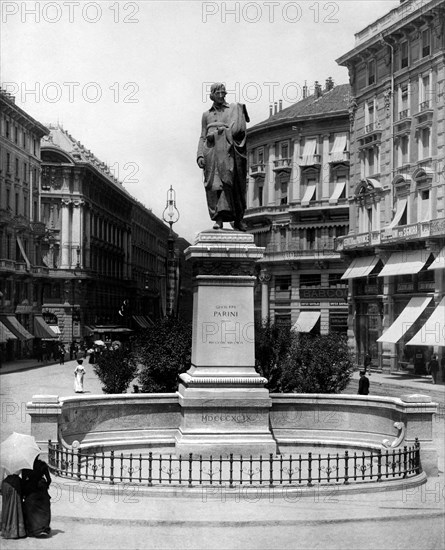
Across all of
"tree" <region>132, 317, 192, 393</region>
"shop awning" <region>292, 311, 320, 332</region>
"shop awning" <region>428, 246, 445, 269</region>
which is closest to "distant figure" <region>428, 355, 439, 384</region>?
"shop awning" <region>428, 246, 445, 269</region>

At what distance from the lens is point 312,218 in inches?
2721

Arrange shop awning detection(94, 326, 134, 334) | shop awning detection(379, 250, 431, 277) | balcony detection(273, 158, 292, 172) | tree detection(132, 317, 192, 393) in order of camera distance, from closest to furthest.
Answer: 1. tree detection(132, 317, 192, 393)
2. shop awning detection(379, 250, 431, 277)
3. balcony detection(273, 158, 292, 172)
4. shop awning detection(94, 326, 134, 334)

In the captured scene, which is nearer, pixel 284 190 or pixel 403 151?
pixel 403 151

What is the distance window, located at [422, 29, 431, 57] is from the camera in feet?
149

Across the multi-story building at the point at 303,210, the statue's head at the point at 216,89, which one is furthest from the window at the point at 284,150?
the statue's head at the point at 216,89

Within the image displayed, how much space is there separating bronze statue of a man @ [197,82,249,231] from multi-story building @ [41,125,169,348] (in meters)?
60.7

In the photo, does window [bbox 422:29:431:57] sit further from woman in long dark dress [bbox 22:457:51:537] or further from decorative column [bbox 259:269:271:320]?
woman in long dark dress [bbox 22:457:51:537]

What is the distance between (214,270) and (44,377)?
31.8 meters

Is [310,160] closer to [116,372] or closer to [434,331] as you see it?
[434,331]

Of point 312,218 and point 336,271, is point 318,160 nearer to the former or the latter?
point 312,218

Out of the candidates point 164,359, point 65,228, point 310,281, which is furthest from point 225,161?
point 65,228

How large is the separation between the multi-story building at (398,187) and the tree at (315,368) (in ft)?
49.3

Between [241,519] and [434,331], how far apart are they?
3053cm

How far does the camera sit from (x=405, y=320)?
147 feet
